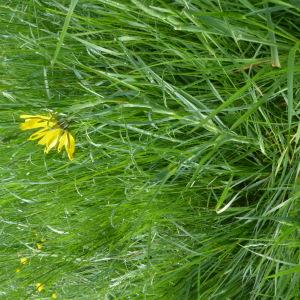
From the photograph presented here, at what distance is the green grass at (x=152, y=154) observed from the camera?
0.70 metres

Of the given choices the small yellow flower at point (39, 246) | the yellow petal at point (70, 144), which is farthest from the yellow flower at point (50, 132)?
the small yellow flower at point (39, 246)

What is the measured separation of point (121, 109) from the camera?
741mm

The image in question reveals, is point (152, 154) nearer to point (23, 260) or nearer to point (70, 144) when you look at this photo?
point (70, 144)

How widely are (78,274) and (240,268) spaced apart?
40cm

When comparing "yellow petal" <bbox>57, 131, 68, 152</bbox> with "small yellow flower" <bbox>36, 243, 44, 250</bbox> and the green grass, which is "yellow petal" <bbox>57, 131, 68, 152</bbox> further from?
"small yellow flower" <bbox>36, 243, 44, 250</bbox>

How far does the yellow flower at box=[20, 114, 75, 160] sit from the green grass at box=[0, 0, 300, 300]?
0.02 meters

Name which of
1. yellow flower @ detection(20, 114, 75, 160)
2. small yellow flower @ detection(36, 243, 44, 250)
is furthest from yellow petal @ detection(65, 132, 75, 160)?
small yellow flower @ detection(36, 243, 44, 250)

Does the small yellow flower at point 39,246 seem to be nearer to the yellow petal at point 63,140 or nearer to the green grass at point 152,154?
the green grass at point 152,154

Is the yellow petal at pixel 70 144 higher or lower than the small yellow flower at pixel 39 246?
higher

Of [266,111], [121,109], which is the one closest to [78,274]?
[121,109]

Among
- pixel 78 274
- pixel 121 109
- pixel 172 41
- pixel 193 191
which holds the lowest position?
pixel 78 274

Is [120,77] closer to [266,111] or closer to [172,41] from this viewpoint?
[172,41]

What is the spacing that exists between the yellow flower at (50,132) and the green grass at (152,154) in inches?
0.9

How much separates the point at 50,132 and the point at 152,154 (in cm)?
19
